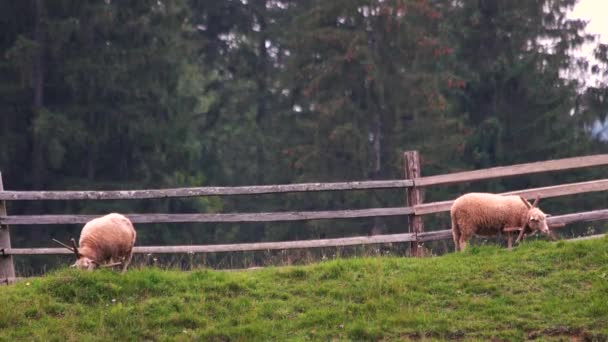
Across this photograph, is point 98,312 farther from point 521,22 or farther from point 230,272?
point 521,22

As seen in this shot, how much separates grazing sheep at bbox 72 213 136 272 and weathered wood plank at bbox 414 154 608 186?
4091 mm

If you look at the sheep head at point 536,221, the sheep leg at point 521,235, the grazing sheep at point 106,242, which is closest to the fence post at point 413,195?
the sheep leg at point 521,235

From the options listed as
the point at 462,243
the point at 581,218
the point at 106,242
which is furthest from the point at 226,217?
the point at 581,218

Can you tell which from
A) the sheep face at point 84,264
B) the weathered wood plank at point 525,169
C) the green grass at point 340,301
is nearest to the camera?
the green grass at point 340,301

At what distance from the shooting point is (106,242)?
44.0 feet

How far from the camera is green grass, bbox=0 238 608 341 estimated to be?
36.9 ft

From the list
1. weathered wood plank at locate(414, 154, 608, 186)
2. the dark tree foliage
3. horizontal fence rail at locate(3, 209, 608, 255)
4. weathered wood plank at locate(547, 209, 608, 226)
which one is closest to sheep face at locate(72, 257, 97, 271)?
horizontal fence rail at locate(3, 209, 608, 255)

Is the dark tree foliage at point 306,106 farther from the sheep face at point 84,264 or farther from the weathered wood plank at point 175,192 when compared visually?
the sheep face at point 84,264

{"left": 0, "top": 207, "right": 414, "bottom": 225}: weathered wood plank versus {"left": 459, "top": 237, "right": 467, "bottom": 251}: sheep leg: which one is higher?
{"left": 0, "top": 207, "right": 414, "bottom": 225}: weathered wood plank

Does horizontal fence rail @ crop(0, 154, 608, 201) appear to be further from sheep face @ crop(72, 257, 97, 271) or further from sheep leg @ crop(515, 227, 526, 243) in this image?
sheep face @ crop(72, 257, 97, 271)

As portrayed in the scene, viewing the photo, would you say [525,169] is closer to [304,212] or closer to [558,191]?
[558,191]

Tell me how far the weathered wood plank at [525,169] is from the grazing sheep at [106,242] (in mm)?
4091

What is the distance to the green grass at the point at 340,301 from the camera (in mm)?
11234

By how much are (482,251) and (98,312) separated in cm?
472
